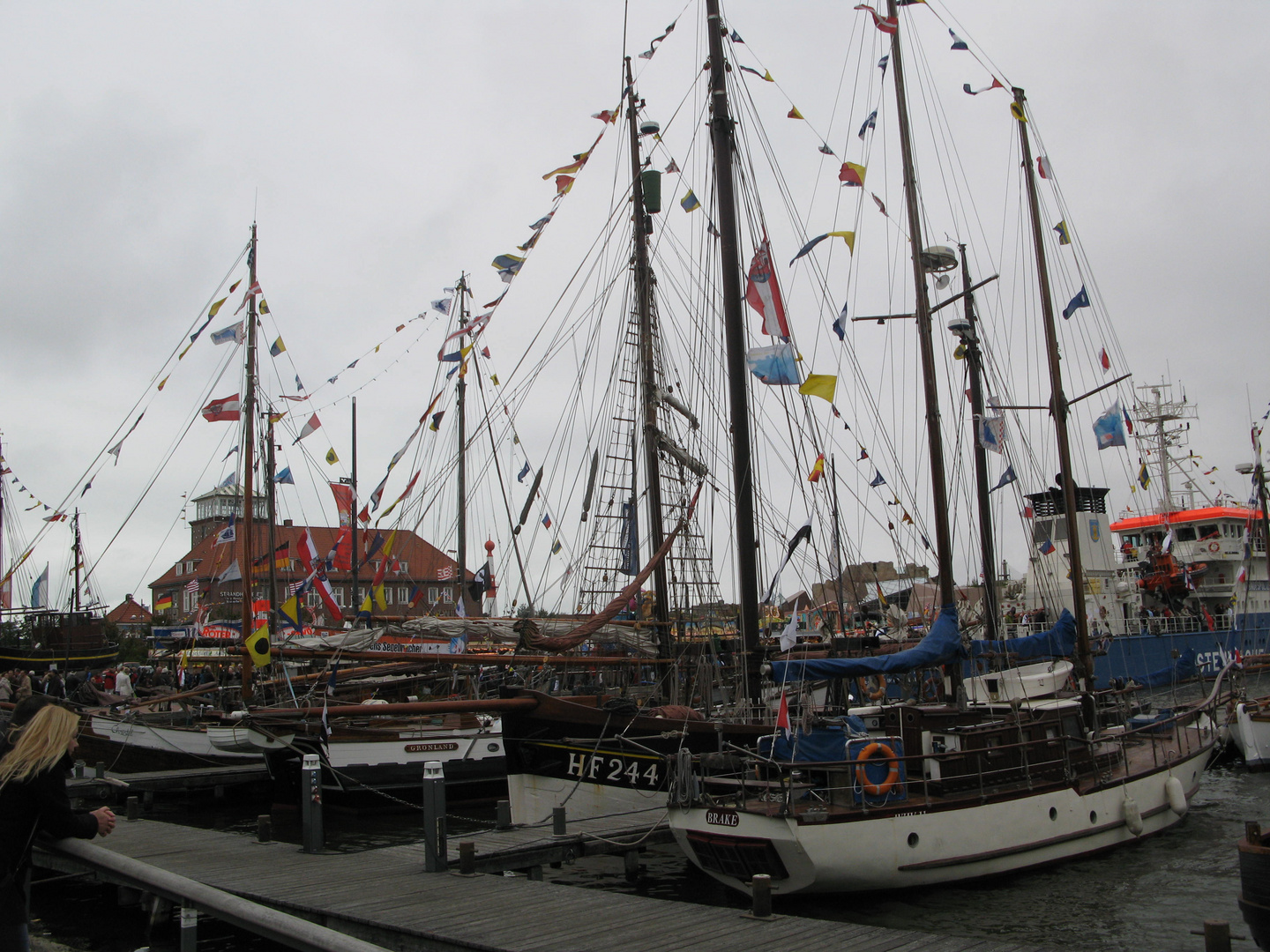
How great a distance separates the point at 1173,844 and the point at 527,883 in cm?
1186

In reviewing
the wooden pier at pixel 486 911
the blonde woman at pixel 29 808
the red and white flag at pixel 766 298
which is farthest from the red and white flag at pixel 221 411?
the blonde woman at pixel 29 808

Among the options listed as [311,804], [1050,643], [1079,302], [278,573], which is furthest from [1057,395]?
[278,573]

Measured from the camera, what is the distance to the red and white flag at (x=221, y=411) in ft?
77.9

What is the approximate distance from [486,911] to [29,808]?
6.77 meters

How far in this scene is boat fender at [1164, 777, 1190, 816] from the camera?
661 inches

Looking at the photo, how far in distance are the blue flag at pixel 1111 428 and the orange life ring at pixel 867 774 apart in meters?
14.2

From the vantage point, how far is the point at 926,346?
18797 mm

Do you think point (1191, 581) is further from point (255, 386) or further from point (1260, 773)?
point (255, 386)

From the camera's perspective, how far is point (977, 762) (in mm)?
13414

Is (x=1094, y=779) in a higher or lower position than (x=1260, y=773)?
higher

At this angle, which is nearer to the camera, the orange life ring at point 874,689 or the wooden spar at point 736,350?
the wooden spar at point 736,350

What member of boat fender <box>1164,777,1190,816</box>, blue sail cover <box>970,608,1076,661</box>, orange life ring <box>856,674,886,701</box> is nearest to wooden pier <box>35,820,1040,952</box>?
blue sail cover <box>970,608,1076,661</box>

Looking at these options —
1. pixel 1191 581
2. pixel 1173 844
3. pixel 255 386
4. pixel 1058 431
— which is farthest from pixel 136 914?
pixel 1191 581

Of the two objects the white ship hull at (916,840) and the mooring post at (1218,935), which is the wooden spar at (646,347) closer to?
the white ship hull at (916,840)
